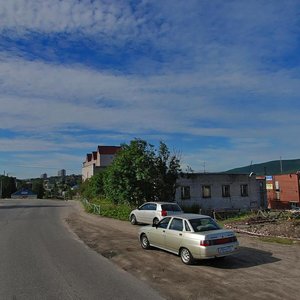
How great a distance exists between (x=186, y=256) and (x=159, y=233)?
6.26 ft

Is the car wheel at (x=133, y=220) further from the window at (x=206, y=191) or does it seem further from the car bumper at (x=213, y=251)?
the window at (x=206, y=191)

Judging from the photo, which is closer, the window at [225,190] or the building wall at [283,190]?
the window at [225,190]

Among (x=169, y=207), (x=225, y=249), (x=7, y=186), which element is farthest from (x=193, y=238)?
(x=7, y=186)

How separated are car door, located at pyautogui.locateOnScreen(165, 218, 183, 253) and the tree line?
54.3ft

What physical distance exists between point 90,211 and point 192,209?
357 inches

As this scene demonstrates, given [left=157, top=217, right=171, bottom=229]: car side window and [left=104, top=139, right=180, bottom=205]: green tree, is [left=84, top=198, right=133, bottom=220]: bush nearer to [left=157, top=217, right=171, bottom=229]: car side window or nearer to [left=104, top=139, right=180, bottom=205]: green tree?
[left=104, top=139, right=180, bottom=205]: green tree

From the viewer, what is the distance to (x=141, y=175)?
29609 mm

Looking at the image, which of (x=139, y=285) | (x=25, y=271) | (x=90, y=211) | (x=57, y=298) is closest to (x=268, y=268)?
(x=139, y=285)

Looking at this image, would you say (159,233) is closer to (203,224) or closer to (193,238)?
(203,224)

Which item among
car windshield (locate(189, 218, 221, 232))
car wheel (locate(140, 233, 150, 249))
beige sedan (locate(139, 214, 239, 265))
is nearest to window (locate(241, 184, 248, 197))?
car wheel (locate(140, 233, 150, 249))

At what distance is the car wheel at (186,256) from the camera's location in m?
11.6

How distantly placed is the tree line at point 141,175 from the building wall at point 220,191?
551cm

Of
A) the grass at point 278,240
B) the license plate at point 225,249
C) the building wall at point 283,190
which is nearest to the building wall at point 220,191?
the building wall at point 283,190

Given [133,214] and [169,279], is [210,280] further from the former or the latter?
[133,214]
